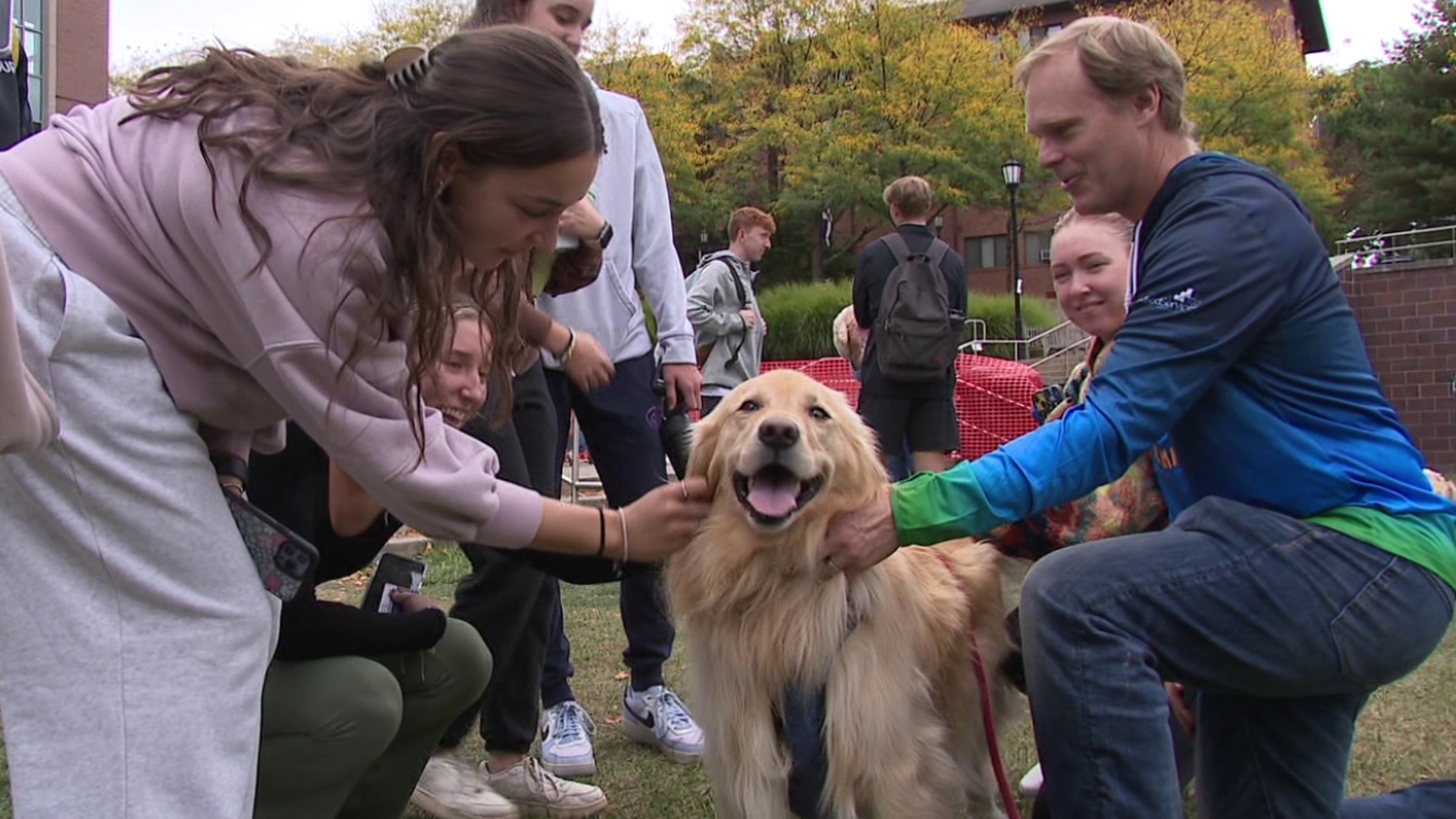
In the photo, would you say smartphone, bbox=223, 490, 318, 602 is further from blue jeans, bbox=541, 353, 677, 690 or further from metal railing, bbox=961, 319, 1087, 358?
metal railing, bbox=961, 319, 1087, 358

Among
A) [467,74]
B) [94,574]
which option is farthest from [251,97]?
[94,574]

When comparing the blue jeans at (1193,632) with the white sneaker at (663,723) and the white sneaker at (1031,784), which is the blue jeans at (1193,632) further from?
the white sneaker at (663,723)

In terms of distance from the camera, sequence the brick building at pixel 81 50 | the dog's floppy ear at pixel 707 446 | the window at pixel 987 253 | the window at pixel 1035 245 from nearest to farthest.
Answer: the dog's floppy ear at pixel 707 446 → the brick building at pixel 81 50 → the window at pixel 1035 245 → the window at pixel 987 253

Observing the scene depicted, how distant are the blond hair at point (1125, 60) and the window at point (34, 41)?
97.5 inches

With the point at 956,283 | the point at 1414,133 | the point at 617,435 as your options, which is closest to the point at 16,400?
the point at 617,435

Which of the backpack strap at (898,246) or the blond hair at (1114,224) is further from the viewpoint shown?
the backpack strap at (898,246)

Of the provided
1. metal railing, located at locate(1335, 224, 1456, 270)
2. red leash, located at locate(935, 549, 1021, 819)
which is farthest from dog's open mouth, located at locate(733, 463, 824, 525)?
metal railing, located at locate(1335, 224, 1456, 270)

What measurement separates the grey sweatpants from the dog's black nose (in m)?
1.42

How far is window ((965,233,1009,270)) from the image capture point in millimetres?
39625

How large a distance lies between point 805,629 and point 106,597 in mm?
1637

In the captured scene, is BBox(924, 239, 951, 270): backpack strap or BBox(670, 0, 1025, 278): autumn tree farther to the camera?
BBox(670, 0, 1025, 278): autumn tree

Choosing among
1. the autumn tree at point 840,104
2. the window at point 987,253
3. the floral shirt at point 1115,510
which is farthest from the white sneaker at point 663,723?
the window at point 987,253

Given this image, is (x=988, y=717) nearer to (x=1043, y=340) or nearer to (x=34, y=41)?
(x=34, y=41)

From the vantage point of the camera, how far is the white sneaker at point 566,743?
344 centimetres
